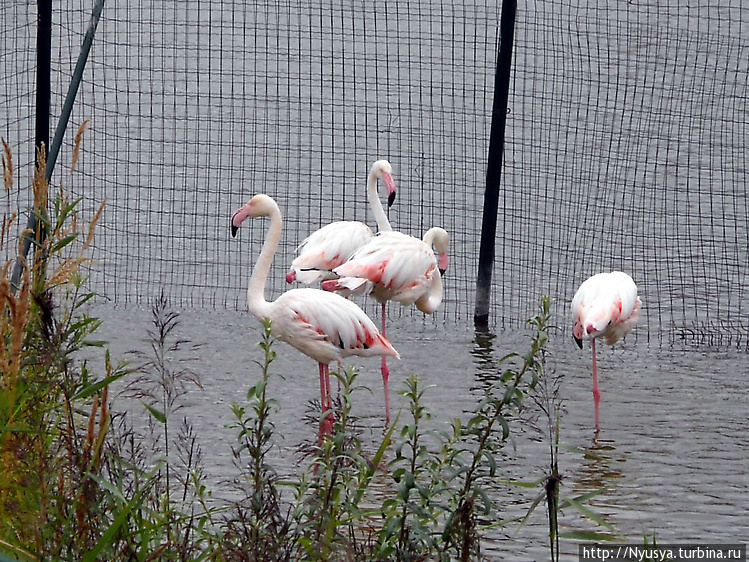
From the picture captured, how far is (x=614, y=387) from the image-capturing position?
7.38 m

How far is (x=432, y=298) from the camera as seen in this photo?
822 centimetres

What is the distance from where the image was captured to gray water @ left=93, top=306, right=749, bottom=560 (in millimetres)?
5242

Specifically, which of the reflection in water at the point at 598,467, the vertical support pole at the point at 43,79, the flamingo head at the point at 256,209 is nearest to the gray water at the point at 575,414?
the reflection in water at the point at 598,467

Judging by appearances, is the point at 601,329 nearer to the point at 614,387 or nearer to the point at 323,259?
the point at 614,387

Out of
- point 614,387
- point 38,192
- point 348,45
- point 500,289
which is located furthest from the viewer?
point 348,45

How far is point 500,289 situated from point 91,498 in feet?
21.4

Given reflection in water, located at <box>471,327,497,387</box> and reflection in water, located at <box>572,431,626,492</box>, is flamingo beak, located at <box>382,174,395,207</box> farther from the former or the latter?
reflection in water, located at <box>572,431,626,492</box>

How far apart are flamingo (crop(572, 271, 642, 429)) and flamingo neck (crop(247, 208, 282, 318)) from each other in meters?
1.75

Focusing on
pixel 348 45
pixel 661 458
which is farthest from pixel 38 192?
pixel 348 45

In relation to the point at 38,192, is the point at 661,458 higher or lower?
lower

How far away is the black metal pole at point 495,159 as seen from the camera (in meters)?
8.44

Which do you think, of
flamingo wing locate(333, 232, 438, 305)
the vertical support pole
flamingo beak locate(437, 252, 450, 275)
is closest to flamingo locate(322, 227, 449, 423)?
flamingo wing locate(333, 232, 438, 305)

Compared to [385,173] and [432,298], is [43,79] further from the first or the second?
[432,298]

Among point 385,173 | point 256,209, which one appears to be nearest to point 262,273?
point 256,209
